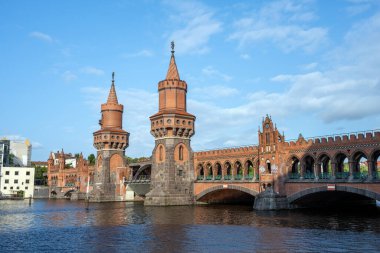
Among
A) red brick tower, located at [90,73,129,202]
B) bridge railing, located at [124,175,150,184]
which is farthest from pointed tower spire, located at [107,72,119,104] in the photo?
bridge railing, located at [124,175,150,184]

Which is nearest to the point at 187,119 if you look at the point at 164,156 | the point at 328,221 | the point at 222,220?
the point at 164,156

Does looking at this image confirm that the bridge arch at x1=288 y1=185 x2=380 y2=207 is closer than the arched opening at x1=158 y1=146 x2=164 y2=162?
Yes

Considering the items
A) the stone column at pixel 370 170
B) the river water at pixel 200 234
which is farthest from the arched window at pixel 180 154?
the stone column at pixel 370 170

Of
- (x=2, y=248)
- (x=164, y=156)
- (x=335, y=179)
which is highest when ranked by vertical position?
(x=164, y=156)

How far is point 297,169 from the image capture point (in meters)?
62.4

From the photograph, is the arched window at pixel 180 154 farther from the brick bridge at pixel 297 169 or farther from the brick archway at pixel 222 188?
the brick archway at pixel 222 188

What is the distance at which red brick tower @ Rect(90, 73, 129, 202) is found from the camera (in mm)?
87062

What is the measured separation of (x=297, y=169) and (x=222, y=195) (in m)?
15.9

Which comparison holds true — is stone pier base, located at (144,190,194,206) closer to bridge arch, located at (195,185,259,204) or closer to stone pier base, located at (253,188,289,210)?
bridge arch, located at (195,185,259,204)

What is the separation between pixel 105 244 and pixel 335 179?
30.1 meters

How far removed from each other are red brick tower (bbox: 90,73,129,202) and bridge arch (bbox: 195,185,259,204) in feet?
82.1

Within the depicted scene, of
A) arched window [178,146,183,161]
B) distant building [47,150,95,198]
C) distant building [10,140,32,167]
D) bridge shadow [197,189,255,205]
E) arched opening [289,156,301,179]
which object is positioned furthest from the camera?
distant building [10,140,32,167]

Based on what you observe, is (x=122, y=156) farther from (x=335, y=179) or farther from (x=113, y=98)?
(x=335, y=179)

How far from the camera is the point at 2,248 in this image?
94.6 ft
